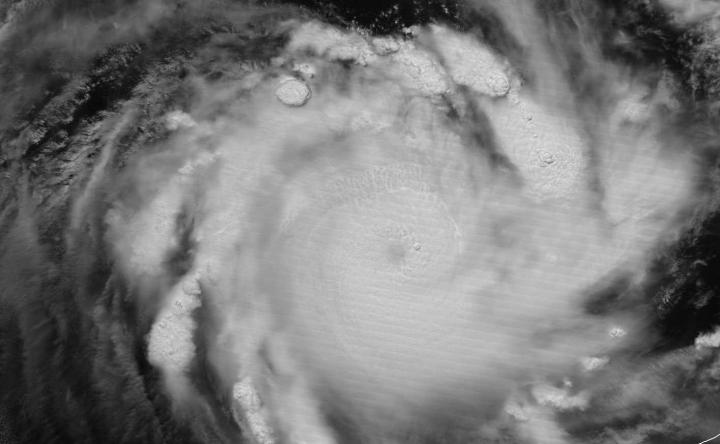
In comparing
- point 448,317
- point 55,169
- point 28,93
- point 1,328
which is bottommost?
point 448,317

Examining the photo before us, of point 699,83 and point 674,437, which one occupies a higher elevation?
point 699,83

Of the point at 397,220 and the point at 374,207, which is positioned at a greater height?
the point at 374,207

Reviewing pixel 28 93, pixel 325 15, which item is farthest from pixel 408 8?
pixel 28 93

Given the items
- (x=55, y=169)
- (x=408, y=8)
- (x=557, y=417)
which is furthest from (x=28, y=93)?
(x=557, y=417)

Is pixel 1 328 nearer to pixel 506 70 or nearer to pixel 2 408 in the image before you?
Result: pixel 2 408

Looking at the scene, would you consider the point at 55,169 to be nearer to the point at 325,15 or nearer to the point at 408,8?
the point at 325,15

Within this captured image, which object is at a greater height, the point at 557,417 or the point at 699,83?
the point at 699,83
